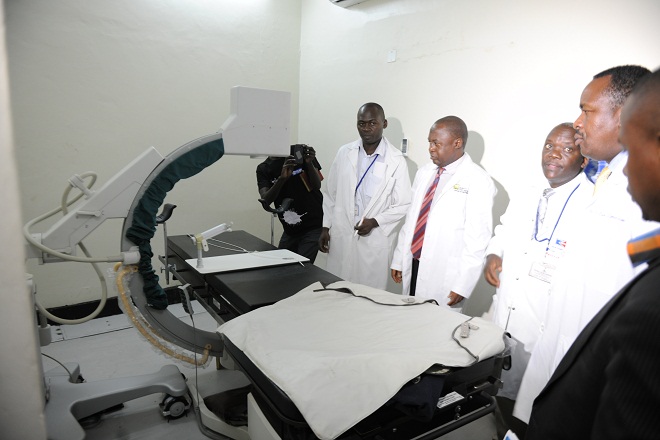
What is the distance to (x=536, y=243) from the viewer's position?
6.00ft

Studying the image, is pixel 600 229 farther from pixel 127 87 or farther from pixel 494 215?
pixel 127 87

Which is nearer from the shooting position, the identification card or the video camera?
the identification card

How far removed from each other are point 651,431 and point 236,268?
1732 mm

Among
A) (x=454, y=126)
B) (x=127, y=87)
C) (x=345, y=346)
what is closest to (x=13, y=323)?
(x=345, y=346)

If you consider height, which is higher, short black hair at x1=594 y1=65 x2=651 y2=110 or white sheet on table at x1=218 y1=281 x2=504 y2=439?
short black hair at x1=594 y1=65 x2=651 y2=110

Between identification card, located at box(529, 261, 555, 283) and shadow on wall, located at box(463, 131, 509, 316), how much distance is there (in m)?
0.82

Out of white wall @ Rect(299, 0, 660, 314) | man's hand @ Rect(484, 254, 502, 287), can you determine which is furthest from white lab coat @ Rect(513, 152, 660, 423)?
white wall @ Rect(299, 0, 660, 314)

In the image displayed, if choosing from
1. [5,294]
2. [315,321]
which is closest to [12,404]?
[5,294]

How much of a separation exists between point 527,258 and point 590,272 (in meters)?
0.41

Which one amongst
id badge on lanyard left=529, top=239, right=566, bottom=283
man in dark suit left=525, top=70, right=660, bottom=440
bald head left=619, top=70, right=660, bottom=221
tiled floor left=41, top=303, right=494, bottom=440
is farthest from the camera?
tiled floor left=41, top=303, right=494, bottom=440

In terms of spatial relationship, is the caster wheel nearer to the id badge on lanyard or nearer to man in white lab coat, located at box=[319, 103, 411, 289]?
man in white lab coat, located at box=[319, 103, 411, 289]

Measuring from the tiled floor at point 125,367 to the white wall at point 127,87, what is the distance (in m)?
0.40

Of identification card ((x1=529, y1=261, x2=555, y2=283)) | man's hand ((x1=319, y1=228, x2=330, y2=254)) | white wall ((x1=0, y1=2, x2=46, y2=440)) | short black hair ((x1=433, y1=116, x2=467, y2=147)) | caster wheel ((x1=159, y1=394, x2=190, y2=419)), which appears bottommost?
caster wheel ((x1=159, y1=394, x2=190, y2=419))

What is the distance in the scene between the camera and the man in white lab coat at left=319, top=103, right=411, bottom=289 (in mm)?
2822
